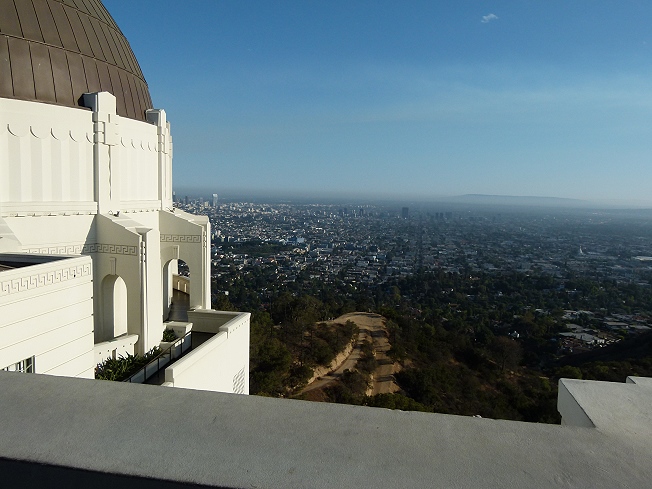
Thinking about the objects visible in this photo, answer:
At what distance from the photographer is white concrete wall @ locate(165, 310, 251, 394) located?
281 inches

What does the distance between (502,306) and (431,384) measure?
69.4 feet

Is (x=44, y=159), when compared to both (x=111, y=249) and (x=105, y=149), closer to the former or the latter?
(x=105, y=149)

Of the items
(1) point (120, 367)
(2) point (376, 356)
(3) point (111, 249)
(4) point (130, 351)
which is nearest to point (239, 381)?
(4) point (130, 351)

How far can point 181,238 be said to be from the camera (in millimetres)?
10664

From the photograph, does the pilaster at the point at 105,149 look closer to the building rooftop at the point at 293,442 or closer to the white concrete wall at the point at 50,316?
the white concrete wall at the point at 50,316

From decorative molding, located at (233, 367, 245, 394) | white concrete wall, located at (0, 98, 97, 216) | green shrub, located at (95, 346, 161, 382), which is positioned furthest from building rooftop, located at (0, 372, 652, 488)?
decorative molding, located at (233, 367, 245, 394)

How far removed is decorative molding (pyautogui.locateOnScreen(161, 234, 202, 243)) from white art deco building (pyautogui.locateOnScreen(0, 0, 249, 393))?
59 centimetres

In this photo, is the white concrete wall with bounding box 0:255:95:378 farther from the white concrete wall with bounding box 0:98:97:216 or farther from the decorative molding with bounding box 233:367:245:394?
the decorative molding with bounding box 233:367:245:394

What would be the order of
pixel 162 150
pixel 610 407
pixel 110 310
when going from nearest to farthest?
pixel 610 407 → pixel 110 310 → pixel 162 150

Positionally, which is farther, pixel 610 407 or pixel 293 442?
pixel 610 407

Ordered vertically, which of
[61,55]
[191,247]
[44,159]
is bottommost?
[191,247]

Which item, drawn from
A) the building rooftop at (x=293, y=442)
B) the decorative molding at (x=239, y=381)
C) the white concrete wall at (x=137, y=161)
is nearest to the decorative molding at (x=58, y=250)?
the white concrete wall at (x=137, y=161)

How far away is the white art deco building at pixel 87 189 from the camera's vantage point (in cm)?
727

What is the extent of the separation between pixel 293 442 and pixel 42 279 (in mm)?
5287
